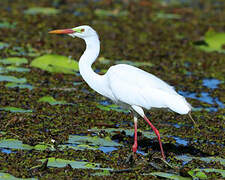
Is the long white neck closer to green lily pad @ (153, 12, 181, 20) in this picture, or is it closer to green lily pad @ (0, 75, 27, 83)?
green lily pad @ (0, 75, 27, 83)

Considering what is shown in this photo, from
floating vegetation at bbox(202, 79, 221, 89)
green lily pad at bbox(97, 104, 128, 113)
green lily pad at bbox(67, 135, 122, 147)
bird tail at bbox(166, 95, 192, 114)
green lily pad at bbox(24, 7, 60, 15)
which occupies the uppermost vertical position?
bird tail at bbox(166, 95, 192, 114)

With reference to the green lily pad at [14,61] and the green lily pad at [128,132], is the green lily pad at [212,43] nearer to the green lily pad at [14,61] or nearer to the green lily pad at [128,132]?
the green lily pad at [14,61]

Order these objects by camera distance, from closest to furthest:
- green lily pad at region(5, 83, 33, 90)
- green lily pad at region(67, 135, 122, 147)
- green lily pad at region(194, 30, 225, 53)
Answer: green lily pad at region(67, 135, 122, 147) < green lily pad at region(5, 83, 33, 90) < green lily pad at region(194, 30, 225, 53)

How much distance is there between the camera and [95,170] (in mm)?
5375

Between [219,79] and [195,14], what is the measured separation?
6.39 metres

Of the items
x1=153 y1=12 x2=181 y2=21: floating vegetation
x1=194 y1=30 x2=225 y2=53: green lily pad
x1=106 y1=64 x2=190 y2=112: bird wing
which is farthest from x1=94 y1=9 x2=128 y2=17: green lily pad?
x1=106 y1=64 x2=190 y2=112: bird wing

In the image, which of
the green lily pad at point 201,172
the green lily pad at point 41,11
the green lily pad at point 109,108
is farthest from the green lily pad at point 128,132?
the green lily pad at point 41,11

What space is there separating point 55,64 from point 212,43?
13.7 feet

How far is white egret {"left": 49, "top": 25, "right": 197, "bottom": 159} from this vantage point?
6031 mm

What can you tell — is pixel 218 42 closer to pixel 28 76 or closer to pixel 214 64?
pixel 214 64

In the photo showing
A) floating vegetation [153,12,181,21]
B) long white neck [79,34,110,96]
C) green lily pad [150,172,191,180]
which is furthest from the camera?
floating vegetation [153,12,181,21]

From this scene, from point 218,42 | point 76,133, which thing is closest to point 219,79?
point 218,42

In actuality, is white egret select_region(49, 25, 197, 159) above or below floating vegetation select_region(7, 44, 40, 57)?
above

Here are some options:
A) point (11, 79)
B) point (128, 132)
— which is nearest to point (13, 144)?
point (128, 132)
